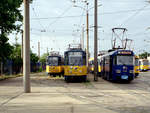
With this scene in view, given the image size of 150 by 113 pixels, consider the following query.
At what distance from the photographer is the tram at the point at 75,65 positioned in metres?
22.0

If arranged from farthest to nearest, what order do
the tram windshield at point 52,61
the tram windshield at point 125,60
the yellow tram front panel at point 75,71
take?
the tram windshield at point 52,61 < the yellow tram front panel at point 75,71 < the tram windshield at point 125,60

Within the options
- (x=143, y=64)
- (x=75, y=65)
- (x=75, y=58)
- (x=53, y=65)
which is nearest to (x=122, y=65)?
(x=75, y=65)

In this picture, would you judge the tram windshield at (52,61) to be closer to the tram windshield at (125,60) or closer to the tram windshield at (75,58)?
the tram windshield at (75,58)

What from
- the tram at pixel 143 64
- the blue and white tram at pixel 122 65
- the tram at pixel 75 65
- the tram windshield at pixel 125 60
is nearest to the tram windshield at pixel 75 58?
the tram at pixel 75 65

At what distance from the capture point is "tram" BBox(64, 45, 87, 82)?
22.0 m

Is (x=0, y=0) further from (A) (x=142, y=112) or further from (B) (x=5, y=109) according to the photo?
(A) (x=142, y=112)

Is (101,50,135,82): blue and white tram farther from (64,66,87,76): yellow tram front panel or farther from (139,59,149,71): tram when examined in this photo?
(139,59,149,71): tram

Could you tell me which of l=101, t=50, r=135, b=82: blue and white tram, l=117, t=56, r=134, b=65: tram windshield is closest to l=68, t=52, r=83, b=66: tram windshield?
l=101, t=50, r=135, b=82: blue and white tram

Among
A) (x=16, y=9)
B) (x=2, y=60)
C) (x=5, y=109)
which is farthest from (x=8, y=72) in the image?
(x=5, y=109)

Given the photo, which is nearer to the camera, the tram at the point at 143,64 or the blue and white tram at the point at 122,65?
the blue and white tram at the point at 122,65

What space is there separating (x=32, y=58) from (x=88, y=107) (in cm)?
4404

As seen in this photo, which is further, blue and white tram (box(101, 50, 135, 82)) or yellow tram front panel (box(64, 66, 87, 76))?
yellow tram front panel (box(64, 66, 87, 76))

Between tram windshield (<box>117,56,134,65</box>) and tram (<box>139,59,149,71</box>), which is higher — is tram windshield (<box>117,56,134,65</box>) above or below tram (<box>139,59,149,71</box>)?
above

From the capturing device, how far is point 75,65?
868 inches
